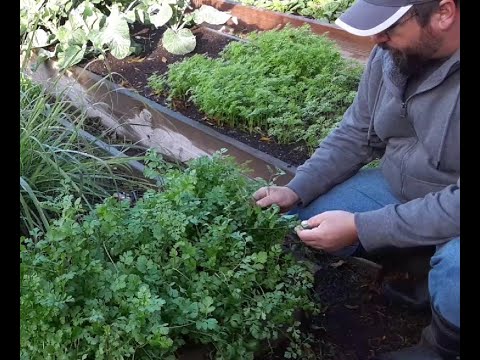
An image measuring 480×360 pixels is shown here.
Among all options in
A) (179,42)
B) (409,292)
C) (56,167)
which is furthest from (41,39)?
(409,292)

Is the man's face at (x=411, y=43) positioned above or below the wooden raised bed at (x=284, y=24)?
above

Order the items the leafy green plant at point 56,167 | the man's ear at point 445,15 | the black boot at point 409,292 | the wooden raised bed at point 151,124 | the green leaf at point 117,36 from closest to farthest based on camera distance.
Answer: the man's ear at point 445,15
the black boot at point 409,292
the leafy green plant at point 56,167
the wooden raised bed at point 151,124
the green leaf at point 117,36

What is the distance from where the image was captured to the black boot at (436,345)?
233 centimetres

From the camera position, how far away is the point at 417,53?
244 centimetres

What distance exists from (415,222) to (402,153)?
411 millimetres

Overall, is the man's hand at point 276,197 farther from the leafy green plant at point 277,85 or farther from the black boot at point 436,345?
the leafy green plant at point 277,85

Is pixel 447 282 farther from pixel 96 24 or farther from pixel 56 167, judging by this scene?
pixel 96 24

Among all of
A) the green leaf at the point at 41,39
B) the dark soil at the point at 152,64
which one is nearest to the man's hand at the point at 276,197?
the dark soil at the point at 152,64

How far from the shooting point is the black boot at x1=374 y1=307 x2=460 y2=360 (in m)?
2.33

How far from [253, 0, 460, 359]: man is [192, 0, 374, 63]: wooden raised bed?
2.14m

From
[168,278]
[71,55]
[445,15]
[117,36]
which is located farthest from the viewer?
[117,36]

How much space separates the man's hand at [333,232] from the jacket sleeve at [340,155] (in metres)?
0.35

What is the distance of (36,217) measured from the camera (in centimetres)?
340

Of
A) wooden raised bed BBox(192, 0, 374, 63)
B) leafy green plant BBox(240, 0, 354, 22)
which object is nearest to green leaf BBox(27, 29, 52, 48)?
wooden raised bed BBox(192, 0, 374, 63)
